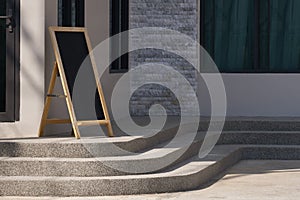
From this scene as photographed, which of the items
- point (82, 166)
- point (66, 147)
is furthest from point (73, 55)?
point (82, 166)

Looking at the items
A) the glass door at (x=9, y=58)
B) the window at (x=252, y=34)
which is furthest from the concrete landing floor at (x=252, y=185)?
the window at (x=252, y=34)

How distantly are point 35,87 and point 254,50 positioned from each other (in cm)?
462

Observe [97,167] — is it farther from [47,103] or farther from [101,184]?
[47,103]

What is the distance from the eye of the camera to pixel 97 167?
920 cm

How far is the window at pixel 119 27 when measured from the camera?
43.6ft

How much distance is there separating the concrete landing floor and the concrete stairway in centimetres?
13

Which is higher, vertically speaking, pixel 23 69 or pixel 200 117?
pixel 23 69

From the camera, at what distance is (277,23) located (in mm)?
14023

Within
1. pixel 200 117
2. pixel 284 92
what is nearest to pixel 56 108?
pixel 200 117

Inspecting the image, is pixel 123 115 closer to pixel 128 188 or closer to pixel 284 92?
pixel 284 92

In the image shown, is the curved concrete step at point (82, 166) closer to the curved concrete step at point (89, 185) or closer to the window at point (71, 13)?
the curved concrete step at point (89, 185)

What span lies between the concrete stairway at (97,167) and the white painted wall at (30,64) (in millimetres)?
531

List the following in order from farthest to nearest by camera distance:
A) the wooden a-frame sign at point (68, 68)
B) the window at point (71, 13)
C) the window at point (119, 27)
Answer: the window at point (119, 27), the window at point (71, 13), the wooden a-frame sign at point (68, 68)

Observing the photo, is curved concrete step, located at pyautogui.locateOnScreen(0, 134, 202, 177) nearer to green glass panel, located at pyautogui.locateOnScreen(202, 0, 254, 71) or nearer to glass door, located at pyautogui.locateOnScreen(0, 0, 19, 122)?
glass door, located at pyautogui.locateOnScreen(0, 0, 19, 122)
